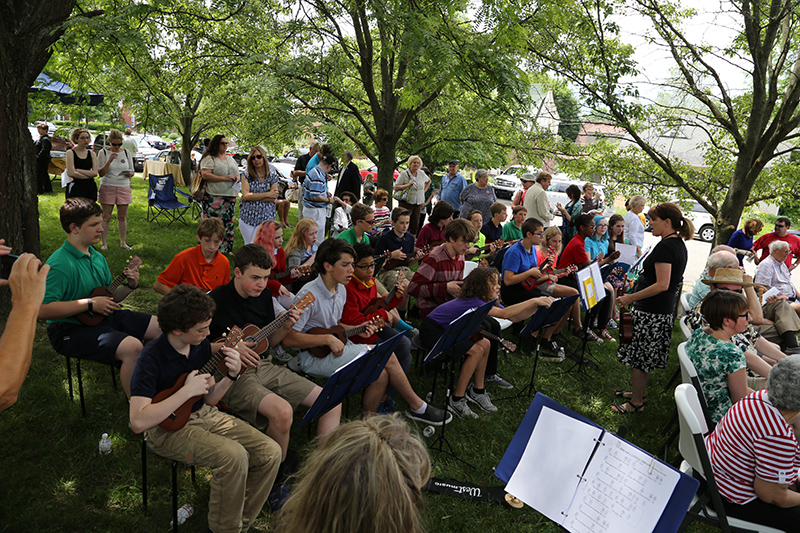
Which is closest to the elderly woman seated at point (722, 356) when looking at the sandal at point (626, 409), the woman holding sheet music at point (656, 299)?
the woman holding sheet music at point (656, 299)

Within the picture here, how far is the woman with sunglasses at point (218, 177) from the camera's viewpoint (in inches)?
284

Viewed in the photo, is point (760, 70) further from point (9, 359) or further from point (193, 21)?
point (9, 359)

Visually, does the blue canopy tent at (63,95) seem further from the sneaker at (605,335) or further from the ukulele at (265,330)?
the sneaker at (605,335)

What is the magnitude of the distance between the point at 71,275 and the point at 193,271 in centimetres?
96

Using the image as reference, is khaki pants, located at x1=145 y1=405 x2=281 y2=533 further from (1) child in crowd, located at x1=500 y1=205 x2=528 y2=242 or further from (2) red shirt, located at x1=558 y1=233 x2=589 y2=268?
(1) child in crowd, located at x1=500 y1=205 x2=528 y2=242

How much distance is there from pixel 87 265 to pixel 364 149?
733 centimetres

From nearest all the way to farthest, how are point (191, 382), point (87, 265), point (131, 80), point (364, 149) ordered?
point (191, 382), point (87, 265), point (131, 80), point (364, 149)

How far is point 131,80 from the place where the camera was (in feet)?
21.8

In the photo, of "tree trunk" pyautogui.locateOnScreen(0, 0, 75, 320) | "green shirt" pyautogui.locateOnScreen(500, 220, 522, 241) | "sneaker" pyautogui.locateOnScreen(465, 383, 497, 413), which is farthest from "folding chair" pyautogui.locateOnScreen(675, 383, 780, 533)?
"tree trunk" pyautogui.locateOnScreen(0, 0, 75, 320)

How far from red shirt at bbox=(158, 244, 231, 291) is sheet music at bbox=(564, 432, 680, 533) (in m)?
3.38

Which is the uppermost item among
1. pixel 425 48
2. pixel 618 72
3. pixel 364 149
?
pixel 618 72

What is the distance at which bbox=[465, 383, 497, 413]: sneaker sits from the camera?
15.7ft

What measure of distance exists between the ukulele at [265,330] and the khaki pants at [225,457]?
618 millimetres

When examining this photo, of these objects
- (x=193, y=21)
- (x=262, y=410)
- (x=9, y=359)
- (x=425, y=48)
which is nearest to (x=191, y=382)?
(x=262, y=410)
